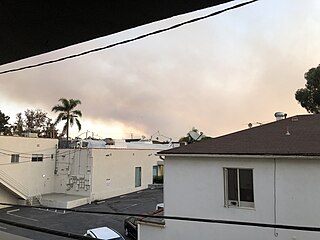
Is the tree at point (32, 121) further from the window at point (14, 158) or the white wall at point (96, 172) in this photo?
the window at point (14, 158)

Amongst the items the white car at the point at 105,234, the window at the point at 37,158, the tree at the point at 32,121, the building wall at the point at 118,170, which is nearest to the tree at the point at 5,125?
the tree at the point at 32,121

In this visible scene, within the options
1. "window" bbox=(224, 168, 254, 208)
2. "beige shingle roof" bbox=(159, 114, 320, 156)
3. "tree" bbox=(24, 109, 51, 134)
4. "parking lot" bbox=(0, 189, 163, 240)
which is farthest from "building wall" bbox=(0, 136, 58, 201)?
"window" bbox=(224, 168, 254, 208)

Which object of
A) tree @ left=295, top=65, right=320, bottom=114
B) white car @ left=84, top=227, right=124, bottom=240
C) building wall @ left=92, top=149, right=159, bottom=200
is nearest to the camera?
white car @ left=84, top=227, right=124, bottom=240

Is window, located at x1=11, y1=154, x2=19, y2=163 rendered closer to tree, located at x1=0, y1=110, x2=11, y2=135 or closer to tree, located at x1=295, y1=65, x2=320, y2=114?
tree, located at x1=0, y1=110, x2=11, y2=135

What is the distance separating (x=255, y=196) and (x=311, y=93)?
965 centimetres

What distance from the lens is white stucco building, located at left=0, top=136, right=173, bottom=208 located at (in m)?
16.9

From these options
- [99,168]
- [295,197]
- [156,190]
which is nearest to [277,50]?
[295,197]

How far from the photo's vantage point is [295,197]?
6465 millimetres

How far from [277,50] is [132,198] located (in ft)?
48.1

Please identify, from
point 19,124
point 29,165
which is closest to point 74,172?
point 29,165

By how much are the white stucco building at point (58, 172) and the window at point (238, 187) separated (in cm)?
1120

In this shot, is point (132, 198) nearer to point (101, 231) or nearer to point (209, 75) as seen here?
point (101, 231)

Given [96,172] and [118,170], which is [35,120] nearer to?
[118,170]

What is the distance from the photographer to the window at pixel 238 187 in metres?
7.00
